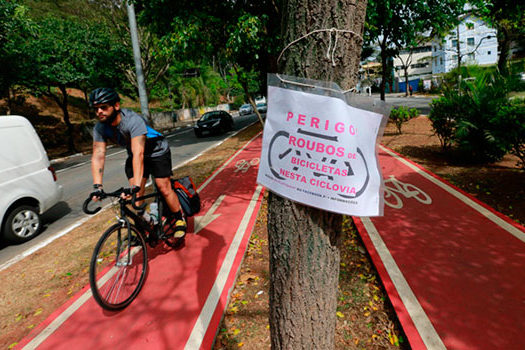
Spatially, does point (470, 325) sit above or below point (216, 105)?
below

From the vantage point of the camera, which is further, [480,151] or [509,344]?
[480,151]

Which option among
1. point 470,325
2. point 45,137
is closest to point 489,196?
point 470,325

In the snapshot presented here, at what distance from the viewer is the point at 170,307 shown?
290cm

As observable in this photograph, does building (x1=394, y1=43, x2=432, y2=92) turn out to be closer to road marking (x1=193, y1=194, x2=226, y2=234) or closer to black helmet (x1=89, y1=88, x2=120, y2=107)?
road marking (x1=193, y1=194, x2=226, y2=234)

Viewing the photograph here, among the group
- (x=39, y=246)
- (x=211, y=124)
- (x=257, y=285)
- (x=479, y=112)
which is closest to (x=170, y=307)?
(x=257, y=285)

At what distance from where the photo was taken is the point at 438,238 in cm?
368

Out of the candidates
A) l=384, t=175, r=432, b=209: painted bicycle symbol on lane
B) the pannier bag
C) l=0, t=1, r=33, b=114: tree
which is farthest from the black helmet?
l=0, t=1, r=33, b=114: tree

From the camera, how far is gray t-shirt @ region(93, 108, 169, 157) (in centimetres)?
320

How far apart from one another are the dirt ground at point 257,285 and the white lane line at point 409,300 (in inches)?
5.8

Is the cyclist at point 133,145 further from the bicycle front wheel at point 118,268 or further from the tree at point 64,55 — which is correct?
the tree at point 64,55

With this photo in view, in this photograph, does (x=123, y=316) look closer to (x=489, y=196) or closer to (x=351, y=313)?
(x=351, y=313)

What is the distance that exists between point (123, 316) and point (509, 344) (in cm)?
325

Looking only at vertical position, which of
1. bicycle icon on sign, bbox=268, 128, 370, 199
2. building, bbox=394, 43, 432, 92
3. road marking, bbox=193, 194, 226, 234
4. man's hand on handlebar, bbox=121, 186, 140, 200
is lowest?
road marking, bbox=193, 194, 226, 234

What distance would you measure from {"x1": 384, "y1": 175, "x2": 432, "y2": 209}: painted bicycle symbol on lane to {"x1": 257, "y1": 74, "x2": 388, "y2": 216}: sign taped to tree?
3.88 meters
